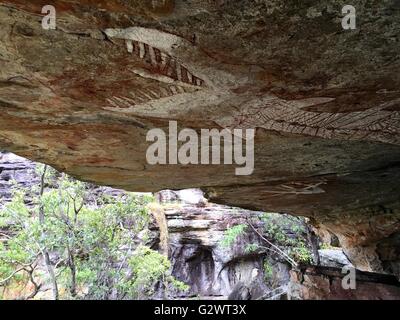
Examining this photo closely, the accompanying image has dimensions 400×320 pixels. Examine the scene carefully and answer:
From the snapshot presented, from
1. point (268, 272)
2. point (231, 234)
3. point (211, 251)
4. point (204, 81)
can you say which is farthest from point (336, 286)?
point (211, 251)

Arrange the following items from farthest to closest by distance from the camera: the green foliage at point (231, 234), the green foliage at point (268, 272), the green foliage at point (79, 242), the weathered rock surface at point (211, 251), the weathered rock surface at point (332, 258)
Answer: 1. the weathered rock surface at point (211, 251)
2. the green foliage at point (268, 272)
3. the green foliage at point (231, 234)
4. the weathered rock surface at point (332, 258)
5. the green foliage at point (79, 242)

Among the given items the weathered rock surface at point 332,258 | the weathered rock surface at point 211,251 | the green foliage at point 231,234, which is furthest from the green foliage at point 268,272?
the weathered rock surface at point 332,258

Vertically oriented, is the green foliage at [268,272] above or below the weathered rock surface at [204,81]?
below

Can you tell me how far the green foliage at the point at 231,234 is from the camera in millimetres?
13586

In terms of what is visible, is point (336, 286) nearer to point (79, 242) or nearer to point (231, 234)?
point (79, 242)

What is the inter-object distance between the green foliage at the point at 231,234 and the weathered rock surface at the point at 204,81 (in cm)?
918

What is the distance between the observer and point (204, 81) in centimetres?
247

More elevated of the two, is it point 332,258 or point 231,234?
point 231,234

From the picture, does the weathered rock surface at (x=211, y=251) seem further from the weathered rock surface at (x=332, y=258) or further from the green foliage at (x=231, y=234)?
the weathered rock surface at (x=332, y=258)

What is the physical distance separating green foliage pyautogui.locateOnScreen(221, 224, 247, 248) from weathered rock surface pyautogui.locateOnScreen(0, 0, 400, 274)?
30.1ft

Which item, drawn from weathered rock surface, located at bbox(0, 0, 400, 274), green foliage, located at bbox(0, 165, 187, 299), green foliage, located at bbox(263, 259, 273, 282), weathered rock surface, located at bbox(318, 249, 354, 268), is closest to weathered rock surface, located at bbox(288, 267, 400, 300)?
weathered rock surface, located at bbox(318, 249, 354, 268)

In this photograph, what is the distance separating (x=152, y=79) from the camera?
8.14ft

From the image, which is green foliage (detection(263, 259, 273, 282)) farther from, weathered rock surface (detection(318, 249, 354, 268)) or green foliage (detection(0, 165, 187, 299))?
green foliage (detection(0, 165, 187, 299))

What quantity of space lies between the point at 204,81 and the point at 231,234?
1172cm
